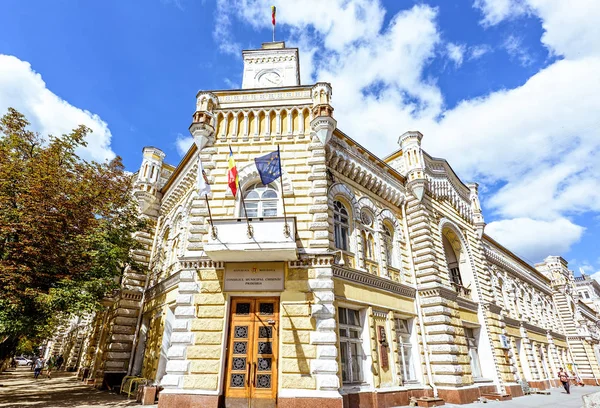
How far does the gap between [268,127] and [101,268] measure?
1040cm

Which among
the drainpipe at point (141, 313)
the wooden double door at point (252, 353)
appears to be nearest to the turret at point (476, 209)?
the wooden double door at point (252, 353)

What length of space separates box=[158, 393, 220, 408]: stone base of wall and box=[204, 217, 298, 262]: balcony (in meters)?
4.45

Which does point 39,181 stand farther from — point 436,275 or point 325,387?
point 436,275

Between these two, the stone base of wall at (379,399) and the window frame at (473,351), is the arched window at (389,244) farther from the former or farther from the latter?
the window frame at (473,351)

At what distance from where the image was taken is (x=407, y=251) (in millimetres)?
18141

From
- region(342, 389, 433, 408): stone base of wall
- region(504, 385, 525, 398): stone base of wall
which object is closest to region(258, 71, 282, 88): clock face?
region(342, 389, 433, 408): stone base of wall

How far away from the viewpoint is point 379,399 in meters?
12.7

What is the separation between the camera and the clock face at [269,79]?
1870 centimetres

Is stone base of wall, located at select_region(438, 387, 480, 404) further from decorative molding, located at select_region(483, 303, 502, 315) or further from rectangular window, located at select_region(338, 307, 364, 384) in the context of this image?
decorative molding, located at select_region(483, 303, 502, 315)

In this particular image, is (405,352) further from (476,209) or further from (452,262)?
(476,209)

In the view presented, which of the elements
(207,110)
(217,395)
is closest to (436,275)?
(217,395)

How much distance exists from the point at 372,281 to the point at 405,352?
4019 millimetres

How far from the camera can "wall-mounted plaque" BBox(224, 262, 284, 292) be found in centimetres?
1188

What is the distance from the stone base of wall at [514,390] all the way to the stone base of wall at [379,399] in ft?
25.5
